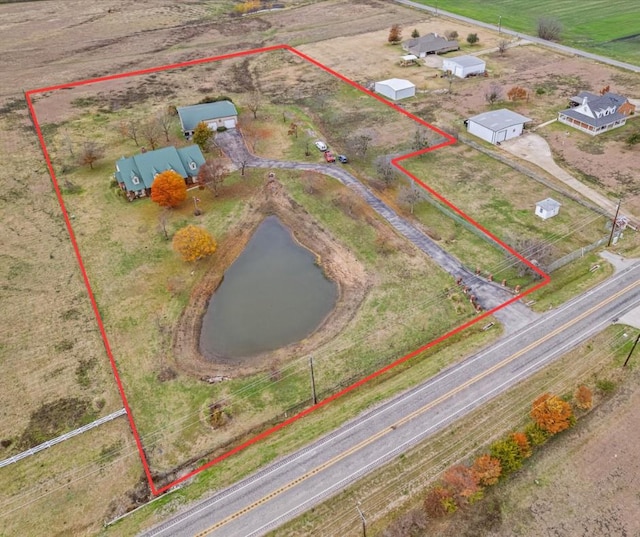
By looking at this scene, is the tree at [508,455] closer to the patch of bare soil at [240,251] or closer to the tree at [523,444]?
the tree at [523,444]

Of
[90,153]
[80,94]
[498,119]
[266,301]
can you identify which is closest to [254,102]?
[90,153]

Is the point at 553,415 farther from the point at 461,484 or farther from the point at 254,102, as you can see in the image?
the point at 254,102

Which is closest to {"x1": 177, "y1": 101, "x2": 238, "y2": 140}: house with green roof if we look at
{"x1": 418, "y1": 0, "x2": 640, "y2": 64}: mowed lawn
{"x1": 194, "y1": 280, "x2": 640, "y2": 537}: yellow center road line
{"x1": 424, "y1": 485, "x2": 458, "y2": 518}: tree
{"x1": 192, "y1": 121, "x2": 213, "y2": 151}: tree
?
{"x1": 192, "y1": 121, "x2": 213, "y2": 151}: tree

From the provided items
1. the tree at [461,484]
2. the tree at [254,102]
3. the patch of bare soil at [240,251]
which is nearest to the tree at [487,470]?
the tree at [461,484]

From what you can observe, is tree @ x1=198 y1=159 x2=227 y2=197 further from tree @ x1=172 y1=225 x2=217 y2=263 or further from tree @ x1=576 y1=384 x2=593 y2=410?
tree @ x1=576 y1=384 x2=593 y2=410

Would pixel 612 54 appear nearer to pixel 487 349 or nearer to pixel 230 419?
pixel 487 349

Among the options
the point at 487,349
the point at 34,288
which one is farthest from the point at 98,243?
the point at 487,349

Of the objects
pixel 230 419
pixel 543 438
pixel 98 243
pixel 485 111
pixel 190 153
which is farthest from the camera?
pixel 485 111
